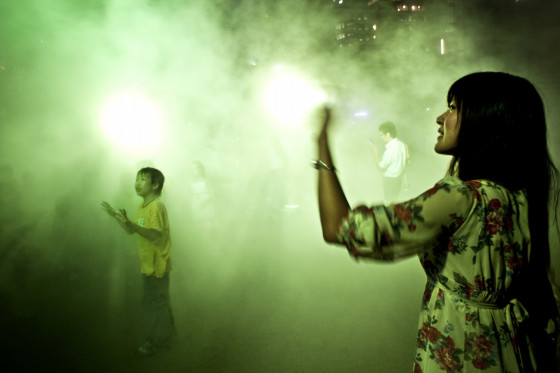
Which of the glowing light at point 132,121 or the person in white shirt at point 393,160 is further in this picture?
the glowing light at point 132,121

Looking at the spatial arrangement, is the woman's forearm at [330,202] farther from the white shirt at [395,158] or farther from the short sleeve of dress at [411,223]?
the white shirt at [395,158]

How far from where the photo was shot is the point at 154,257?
105 inches

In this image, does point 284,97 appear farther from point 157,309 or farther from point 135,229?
point 157,309

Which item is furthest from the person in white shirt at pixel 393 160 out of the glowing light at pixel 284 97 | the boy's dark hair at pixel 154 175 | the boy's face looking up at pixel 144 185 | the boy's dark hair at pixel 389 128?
the boy's face looking up at pixel 144 185

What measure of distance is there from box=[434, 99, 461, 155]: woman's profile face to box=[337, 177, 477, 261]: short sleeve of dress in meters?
0.19

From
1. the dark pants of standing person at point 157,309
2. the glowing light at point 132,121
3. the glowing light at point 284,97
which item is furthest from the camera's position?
the glowing light at point 284,97

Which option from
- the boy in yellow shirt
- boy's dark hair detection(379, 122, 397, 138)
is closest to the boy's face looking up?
the boy in yellow shirt

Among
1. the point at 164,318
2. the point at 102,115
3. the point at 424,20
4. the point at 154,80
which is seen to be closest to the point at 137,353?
the point at 164,318

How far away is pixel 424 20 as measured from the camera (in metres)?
6.02

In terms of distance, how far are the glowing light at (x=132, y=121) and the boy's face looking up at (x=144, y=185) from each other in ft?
9.54

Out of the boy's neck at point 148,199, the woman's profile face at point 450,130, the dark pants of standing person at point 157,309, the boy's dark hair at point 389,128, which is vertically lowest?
the dark pants of standing person at point 157,309

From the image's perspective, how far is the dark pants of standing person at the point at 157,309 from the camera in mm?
2727

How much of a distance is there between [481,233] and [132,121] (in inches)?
230

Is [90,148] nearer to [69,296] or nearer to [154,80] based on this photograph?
[154,80]
